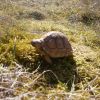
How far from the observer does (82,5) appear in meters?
8.11

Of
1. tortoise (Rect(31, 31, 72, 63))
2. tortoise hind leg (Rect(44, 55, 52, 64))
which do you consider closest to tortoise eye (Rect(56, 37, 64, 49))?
tortoise (Rect(31, 31, 72, 63))

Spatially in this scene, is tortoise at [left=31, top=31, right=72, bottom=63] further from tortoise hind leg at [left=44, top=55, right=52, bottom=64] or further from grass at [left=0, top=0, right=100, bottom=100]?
grass at [left=0, top=0, right=100, bottom=100]

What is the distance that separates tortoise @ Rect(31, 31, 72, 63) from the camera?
13.6 feet

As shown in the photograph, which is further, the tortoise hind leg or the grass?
the tortoise hind leg

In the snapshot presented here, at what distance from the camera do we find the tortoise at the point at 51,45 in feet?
13.6

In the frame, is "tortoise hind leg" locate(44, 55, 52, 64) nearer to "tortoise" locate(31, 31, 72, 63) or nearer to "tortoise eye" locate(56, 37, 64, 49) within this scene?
"tortoise" locate(31, 31, 72, 63)

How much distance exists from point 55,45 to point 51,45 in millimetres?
54

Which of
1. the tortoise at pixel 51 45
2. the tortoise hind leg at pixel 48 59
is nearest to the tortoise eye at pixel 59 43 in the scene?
the tortoise at pixel 51 45

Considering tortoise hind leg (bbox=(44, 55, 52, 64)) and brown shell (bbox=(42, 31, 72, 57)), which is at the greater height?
brown shell (bbox=(42, 31, 72, 57))

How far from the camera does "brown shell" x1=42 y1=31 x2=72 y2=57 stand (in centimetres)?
416

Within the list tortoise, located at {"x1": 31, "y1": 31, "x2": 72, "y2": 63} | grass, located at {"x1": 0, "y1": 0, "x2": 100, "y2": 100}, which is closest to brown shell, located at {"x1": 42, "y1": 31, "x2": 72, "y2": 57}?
→ tortoise, located at {"x1": 31, "y1": 31, "x2": 72, "y2": 63}

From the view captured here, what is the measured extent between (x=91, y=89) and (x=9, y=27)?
1611mm

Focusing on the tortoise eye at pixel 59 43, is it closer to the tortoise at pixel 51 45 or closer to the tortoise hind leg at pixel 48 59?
the tortoise at pixel 51 45

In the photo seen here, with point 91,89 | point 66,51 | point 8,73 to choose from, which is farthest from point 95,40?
point 8,73
